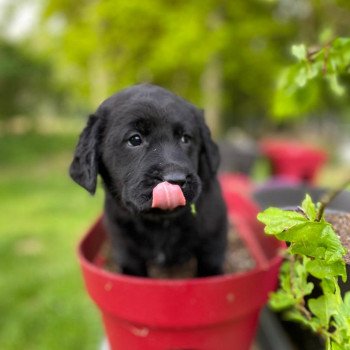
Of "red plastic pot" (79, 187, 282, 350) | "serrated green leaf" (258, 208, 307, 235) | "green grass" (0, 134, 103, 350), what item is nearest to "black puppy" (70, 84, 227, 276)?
"red plastic pot" (79, 187, 282, 350)

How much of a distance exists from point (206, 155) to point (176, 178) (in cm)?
38

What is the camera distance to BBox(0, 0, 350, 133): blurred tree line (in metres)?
6.08

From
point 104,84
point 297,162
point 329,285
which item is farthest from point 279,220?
point 104,84

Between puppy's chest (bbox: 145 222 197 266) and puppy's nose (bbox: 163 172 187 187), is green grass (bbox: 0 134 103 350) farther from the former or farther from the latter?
puppy's nose (bbox: 163 172 187 187)

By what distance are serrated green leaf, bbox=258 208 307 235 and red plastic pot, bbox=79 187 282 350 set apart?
469mm

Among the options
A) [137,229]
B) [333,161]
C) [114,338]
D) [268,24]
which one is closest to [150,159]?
[137,229]

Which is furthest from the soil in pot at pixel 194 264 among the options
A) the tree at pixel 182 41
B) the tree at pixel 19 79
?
the tree at pixel 19 79

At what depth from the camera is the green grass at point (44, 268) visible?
7.82 ft

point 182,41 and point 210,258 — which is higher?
point 182,41

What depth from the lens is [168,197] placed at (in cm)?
103

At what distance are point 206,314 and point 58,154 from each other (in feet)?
33.4

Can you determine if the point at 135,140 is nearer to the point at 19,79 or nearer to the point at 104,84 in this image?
the point at 104,84

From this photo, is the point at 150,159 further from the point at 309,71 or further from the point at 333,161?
the point at 333,161

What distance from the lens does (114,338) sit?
1428mm
